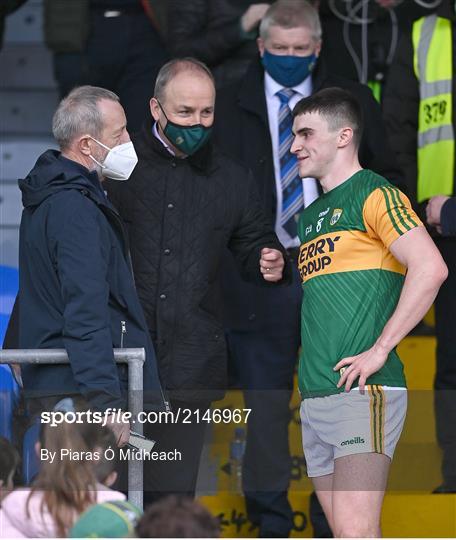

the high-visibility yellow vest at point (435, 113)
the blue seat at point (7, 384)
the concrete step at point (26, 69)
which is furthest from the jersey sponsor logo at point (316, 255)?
the concrete step at point (26, 69)

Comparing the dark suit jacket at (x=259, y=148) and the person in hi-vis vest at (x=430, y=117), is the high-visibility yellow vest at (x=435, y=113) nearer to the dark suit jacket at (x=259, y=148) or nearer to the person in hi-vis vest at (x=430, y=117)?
the person in hi-vis vest at (x=430, y=117)

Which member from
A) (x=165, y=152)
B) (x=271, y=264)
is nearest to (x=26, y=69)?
(x=165, y=152)

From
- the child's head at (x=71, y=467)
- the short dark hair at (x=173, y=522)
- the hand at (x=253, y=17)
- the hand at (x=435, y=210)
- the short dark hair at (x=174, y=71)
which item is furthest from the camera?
the hand at (x=253, y=17)

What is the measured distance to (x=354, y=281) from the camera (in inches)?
193

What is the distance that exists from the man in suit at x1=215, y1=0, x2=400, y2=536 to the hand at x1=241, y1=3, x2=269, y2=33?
0.51 meters

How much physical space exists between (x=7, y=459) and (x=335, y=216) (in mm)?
1295

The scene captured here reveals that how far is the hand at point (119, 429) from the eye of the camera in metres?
4.76

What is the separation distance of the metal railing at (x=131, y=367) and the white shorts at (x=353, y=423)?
0.56 m

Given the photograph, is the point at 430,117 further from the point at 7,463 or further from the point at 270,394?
the point at 7,463

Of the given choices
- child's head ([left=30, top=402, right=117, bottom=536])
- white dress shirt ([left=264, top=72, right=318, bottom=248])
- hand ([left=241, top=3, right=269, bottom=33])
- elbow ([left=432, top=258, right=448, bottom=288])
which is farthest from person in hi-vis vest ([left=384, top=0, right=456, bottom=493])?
child's head ([left=30, top=402, right=117, bottom=536])

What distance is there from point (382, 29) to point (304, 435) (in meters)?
3.03

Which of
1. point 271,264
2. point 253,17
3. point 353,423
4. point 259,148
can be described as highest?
point 253,17

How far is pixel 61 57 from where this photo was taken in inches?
306

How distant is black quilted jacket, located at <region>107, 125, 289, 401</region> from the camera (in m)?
5.56
